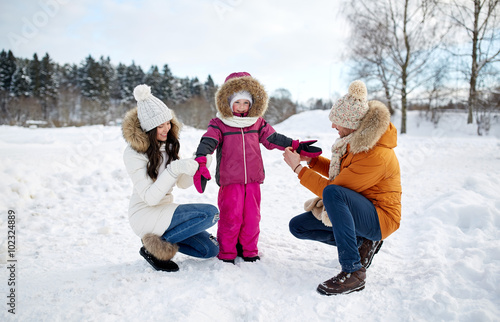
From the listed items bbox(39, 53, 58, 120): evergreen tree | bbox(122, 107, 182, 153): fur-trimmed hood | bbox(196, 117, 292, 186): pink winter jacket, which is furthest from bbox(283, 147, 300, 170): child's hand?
bbox(39, 53, 58, 120): evergreen tree

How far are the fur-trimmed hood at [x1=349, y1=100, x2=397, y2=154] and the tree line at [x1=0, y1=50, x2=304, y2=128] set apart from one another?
23.8 meters

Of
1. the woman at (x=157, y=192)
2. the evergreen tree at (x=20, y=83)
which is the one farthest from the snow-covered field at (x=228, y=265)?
the evergreen tree at (x=20, y=83)

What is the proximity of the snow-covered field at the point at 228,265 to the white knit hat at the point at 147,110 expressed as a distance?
4.11ft

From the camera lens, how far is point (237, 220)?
292 cm

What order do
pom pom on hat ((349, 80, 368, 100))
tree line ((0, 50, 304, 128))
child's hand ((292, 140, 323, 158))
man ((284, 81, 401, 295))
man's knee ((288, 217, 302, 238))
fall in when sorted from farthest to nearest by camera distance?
tree line ((0, 50, 304, 128))
child's hand ((292, 140, 323, 158))
man's knee ((288, 217, 302, 238))
pom pom on hat ((349, 80, 368, 100))
man ((284, 81, 401, 295))

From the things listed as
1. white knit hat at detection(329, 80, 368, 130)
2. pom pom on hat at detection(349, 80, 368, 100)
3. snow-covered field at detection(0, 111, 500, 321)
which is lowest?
snow-covered field at detection(0, 111, 500, 321)

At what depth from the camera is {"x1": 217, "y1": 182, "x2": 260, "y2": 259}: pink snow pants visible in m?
2.87

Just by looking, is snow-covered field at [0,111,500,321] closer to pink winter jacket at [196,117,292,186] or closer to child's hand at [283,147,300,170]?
pink winter jacket at [196,117,292,186]

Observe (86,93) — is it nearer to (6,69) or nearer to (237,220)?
(6,69)

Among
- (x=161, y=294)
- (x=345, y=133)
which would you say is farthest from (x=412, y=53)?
(x=161, y=294)

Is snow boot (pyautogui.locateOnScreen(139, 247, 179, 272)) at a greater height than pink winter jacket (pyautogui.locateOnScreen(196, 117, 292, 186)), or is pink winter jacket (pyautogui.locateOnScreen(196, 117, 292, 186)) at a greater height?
pink winter jacket (pyautogui.locateOnScreen(196, 117, 292, 186))

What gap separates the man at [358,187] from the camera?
225cm

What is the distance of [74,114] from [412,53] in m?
34.5

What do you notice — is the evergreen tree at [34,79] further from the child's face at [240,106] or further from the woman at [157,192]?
the child's face at [240,106]
